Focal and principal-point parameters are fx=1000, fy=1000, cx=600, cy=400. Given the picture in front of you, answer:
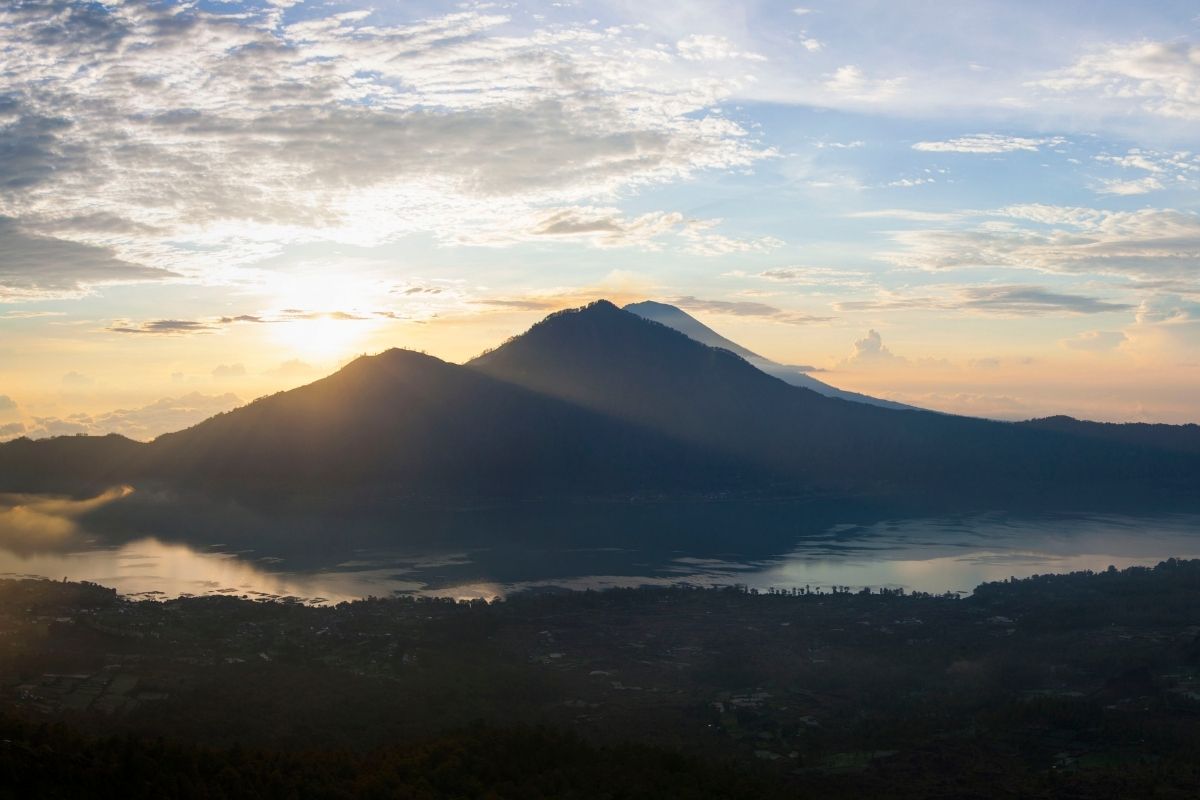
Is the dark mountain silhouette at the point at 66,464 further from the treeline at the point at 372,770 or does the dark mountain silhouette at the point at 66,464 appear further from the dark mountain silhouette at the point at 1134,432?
the dark mountain silhouette at the point at 1134,432

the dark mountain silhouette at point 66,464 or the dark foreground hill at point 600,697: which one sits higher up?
the dark mountain silhouette at point 66,464

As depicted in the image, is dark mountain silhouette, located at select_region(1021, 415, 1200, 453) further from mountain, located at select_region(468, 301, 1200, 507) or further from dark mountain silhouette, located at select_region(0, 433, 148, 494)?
dark mountain silhouette, located at select_region(0, 433, 148, 494)

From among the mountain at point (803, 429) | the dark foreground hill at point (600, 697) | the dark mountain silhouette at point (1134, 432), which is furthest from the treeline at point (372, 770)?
the dark mountain silhouette at point (1134, 432)

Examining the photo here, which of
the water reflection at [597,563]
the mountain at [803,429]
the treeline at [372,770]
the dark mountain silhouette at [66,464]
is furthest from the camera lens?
the mountain at [803,429]

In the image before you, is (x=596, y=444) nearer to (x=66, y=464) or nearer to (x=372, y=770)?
(x=66, y=464)

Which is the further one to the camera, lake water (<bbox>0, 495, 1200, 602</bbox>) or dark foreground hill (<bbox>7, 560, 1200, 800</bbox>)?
lake water (<bbox>0, 495, 1200, 602</bbox>)

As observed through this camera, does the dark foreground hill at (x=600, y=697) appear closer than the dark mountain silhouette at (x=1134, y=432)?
Yes

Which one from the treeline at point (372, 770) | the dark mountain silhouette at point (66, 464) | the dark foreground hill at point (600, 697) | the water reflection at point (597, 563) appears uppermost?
the dark mountain silhouette at point (66, 464)

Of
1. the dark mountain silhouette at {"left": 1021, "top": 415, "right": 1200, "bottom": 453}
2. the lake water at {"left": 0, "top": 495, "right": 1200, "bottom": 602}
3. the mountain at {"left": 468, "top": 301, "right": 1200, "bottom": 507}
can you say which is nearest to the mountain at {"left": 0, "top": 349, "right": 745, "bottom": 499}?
the mountain at {"left": 468, "top": 301, "right": 1200, "bottom": 507}
